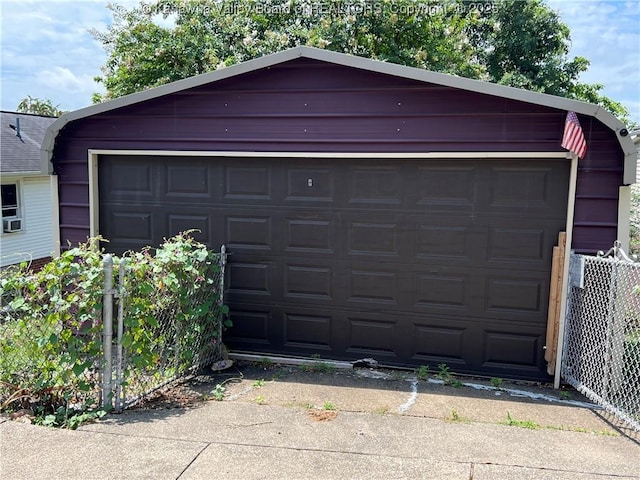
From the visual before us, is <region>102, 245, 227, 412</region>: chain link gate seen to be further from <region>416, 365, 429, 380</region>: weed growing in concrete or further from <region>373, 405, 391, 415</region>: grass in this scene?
<region>416, 365, 429, 380</region>: weed growing in concrete

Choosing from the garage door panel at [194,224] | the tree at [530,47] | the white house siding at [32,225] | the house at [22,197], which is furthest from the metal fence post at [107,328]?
the tree at [530,47]

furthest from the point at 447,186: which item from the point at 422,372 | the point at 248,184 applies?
the point at 248,184

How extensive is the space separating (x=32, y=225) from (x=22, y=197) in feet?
3.02

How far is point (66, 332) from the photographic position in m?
3.95

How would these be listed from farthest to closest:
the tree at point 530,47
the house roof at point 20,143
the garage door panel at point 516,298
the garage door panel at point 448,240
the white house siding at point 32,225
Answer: the tree at point 530,47 → the white house siding at point 32,225 → the house roof at point 20,143 → the garage door panel at point 448,240 → the garage door panel at point 516,298

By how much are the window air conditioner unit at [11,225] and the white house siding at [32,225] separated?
0.35 feet

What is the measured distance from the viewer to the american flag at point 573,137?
4625mm

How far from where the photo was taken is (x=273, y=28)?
47.2ft

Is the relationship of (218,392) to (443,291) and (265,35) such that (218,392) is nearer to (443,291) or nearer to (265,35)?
(443,291)

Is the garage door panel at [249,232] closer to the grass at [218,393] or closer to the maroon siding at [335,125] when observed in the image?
the maroon siding at [335,125]

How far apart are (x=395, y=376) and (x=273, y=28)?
1155 cm

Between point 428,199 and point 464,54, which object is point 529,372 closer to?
point 428,199

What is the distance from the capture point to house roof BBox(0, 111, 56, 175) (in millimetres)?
14227

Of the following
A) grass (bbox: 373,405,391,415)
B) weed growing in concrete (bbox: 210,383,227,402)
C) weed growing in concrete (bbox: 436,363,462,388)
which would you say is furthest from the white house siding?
grass (bbox: 373,405,391,415)
